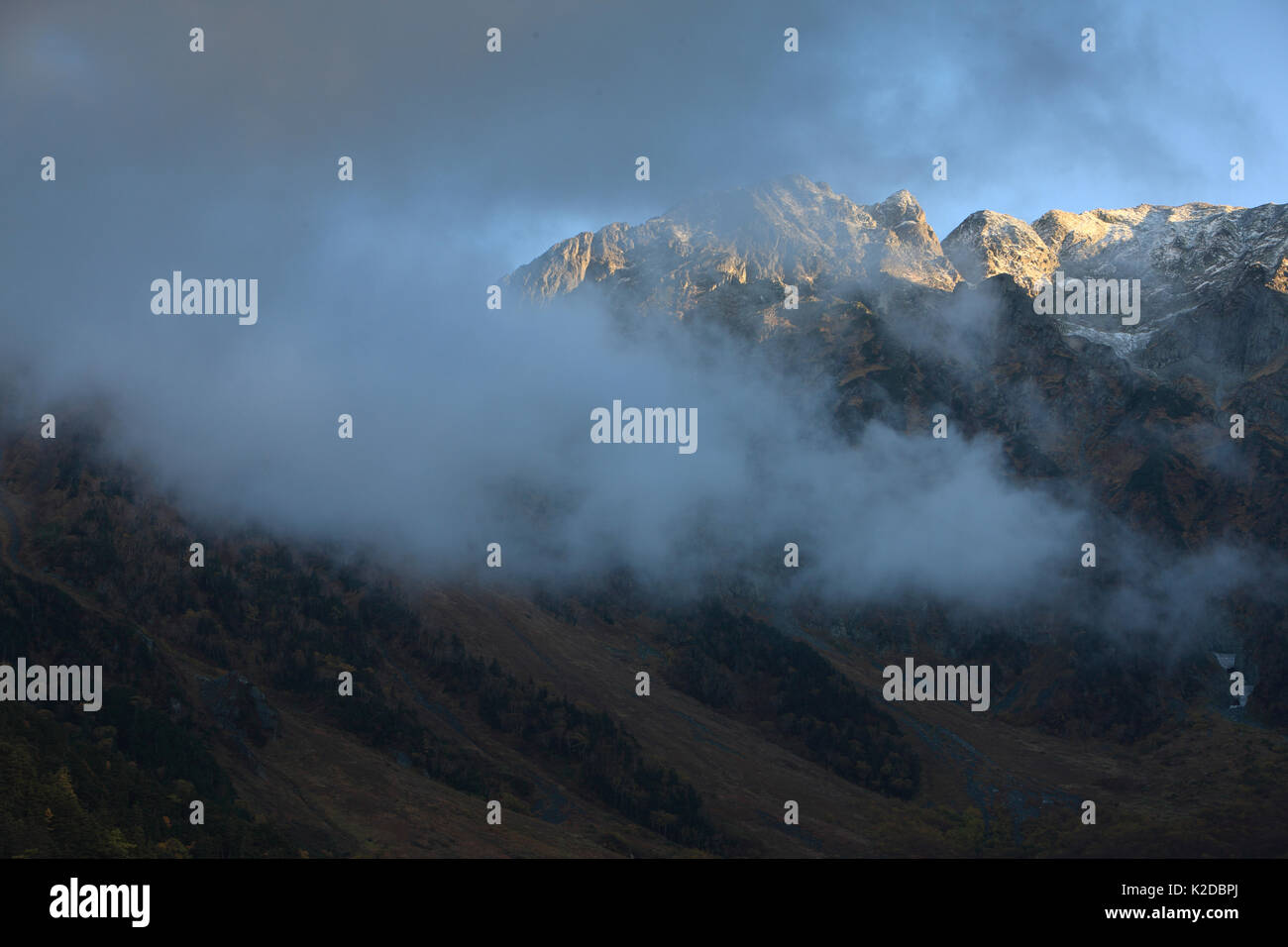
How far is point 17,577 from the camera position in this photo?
655 feet

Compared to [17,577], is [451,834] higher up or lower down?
lower down

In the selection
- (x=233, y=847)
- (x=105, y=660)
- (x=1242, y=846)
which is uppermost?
(x=105, y=660)

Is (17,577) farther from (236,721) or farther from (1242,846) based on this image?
(1242,846)
